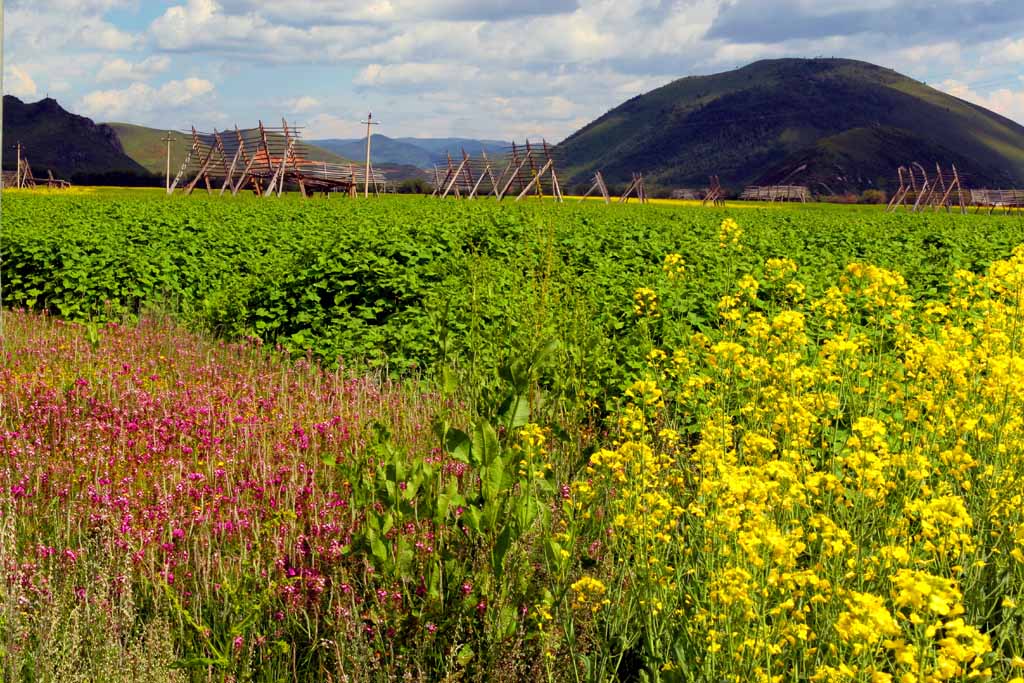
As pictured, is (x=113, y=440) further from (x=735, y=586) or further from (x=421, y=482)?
(x=735, y=586)

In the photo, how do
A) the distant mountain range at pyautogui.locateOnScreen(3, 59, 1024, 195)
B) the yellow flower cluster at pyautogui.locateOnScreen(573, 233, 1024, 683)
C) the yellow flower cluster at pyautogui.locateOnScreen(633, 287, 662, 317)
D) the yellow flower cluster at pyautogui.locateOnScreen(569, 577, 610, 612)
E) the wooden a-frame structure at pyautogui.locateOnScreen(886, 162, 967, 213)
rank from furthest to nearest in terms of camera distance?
the distant mountain range at pyautogui.locateOnScreen(3, 59, 1024, 195) < the wooden a-frame structure at pyautogui.locateOnScreen(886, 162, 967, 213) < the yellow flower cluster at pyautogui.locateOnScreen(633, 287, 662, 317) < the yellow flower cluster at pyautogui.locateOnScreen(569, 577, 610, 612) < the yellow flower cluster at pyautogui.locateOnScreen(573, 233, 1024, 683)

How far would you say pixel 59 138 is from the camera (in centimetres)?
14350

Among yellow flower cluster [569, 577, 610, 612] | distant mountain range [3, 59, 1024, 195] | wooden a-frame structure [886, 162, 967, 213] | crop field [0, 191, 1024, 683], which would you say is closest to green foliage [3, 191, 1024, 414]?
crop field [0, 191, 1024, 683]

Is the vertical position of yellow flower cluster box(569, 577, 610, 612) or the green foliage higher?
the green foliage

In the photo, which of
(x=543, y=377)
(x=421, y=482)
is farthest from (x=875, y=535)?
(x=543, y=377)

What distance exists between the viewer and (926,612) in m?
2.20

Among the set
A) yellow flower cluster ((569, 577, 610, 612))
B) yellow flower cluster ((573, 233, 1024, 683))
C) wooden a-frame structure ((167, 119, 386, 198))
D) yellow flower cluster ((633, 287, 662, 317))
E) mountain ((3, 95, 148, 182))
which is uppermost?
mountain ((3, 95, 148, 182))

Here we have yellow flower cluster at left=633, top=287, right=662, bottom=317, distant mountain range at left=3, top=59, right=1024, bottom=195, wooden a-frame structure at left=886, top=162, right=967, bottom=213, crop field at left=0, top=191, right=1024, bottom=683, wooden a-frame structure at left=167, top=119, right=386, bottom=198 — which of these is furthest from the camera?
distant mountain range at left=3, top=59, right=1024, bottom=195

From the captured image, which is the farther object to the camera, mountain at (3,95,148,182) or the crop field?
mountain at (3,95,148,182)

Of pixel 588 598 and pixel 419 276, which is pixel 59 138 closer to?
pixel 419 276

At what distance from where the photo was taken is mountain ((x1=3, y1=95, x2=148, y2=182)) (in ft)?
454

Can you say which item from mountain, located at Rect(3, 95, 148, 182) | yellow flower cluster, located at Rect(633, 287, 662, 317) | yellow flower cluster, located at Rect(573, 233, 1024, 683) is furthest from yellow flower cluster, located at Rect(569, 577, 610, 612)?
mountain, located at Rect(3, 95, 148, 182)

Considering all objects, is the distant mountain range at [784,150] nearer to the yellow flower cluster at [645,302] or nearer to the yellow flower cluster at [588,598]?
the yellow flower cluster at [645,302]

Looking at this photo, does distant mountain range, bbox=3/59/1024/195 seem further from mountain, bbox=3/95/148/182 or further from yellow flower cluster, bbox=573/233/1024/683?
yellow flower cluster, bbox=573/233/1024/683
